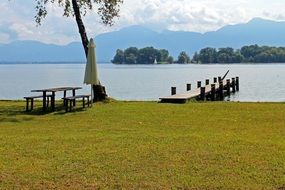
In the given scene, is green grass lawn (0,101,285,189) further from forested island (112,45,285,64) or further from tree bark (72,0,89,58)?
forested island (112,45,285,64)

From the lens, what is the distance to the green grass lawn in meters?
6.84

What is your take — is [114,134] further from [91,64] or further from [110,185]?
[91,64]

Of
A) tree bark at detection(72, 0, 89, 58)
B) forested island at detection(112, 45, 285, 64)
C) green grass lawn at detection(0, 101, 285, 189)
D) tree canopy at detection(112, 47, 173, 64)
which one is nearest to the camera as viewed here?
green grass lawn at detection(0, 101, 285, 189)

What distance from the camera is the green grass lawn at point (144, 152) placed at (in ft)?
22.4

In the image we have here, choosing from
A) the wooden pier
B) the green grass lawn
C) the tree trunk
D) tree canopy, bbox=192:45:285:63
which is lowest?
the green grass lawn

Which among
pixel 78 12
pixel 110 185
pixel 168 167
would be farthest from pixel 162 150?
pixel 78 12

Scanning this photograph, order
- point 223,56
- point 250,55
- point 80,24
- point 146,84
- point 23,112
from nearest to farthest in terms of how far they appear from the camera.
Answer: point 23,112, point 80,24, point 146,84, point 223,56, point 250,55

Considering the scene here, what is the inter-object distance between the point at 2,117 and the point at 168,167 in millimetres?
8790

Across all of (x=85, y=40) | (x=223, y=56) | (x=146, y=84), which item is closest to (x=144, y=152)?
(x=85, y=40)

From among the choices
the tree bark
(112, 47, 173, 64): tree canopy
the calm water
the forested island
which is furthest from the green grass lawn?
(112, 47, 173, 64): tree canopy

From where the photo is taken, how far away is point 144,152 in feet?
28.5

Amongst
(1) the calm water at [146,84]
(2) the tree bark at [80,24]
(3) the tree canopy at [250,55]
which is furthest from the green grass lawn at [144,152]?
(3) the tree canopy at [250,55]

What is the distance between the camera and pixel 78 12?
66.6 ft

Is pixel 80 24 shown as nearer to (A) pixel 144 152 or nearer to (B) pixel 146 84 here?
(A) pixel 144 152
